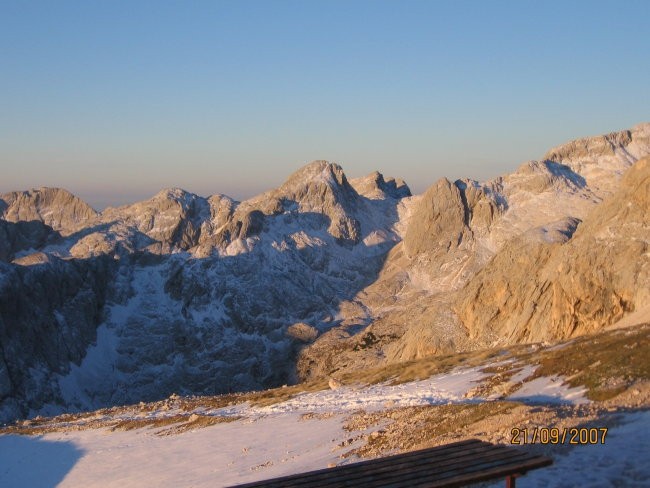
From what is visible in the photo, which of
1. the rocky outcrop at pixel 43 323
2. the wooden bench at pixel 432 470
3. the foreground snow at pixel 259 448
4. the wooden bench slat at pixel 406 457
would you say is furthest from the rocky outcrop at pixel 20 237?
the wooden bench at pixel 432 470

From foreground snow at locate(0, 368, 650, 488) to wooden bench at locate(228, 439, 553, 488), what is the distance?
2562 millimetres

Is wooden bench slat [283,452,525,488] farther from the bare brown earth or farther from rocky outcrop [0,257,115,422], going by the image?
rocky outcrop [0,257,115,422]

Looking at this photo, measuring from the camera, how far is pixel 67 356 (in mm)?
141875

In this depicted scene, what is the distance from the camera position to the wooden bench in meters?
12.1

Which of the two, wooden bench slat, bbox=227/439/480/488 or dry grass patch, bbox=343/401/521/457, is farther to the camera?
dry grass patch, bbox=343/401/521/457

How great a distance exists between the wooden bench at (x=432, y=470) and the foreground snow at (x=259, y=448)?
256cm

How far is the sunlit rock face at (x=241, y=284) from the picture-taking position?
136375mm

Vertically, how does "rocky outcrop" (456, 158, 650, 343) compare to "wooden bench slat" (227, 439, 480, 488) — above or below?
below

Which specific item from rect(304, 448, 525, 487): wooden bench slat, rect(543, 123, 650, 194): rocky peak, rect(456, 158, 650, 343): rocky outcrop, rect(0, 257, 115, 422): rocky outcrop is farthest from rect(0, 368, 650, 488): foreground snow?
rect(543, 123, 650, 194): rocky peak

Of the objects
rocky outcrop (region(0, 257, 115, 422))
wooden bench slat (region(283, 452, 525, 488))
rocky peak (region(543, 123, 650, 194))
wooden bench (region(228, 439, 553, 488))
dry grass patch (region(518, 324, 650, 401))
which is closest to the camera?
wooden bench (region(228, 439, 553, 488))

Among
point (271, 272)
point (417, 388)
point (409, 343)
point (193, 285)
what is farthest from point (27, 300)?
point (417, 388)

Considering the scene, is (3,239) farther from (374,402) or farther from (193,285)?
(374,402)

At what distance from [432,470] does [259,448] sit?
17779mm

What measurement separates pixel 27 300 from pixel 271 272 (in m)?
60.6
